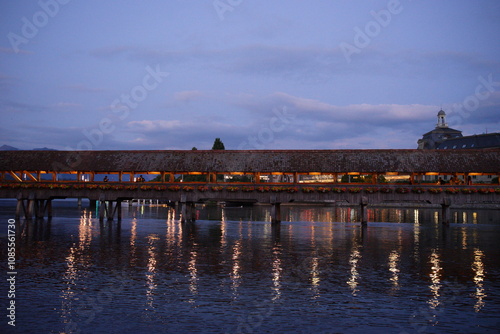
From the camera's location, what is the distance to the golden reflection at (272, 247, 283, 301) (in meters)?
19.1

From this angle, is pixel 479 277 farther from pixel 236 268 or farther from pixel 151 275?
pixel 151 275

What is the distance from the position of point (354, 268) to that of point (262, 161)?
92.7 feet

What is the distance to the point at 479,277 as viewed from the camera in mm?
22672

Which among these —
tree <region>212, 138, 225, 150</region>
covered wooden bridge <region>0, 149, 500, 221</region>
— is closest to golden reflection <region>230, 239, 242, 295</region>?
covered wooden bridge <region>0, 149, 500, 221</region>

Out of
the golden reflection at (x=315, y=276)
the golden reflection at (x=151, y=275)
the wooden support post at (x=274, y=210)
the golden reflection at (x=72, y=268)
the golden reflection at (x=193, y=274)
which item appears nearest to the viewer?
the golden reflection at (x=72, y=268)

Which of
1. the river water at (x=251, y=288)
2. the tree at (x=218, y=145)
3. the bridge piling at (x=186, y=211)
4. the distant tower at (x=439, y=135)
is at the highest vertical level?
the distant tower at (x=439, y=135)

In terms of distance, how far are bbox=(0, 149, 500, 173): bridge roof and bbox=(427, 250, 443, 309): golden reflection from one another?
20.4m

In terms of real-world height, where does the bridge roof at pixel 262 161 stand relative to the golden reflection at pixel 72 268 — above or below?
above

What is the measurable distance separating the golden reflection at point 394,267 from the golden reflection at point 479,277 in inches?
126

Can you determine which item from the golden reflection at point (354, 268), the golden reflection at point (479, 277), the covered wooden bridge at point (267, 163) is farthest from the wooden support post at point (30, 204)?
the golden reflection at point (479, 277)

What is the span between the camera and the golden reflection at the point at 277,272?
62.8 ft

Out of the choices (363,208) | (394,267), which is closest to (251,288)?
(394,267)

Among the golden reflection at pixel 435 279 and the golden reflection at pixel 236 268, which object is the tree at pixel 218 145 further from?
the golden reflection at pixel 435 279

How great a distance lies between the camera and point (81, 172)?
54.5 m
